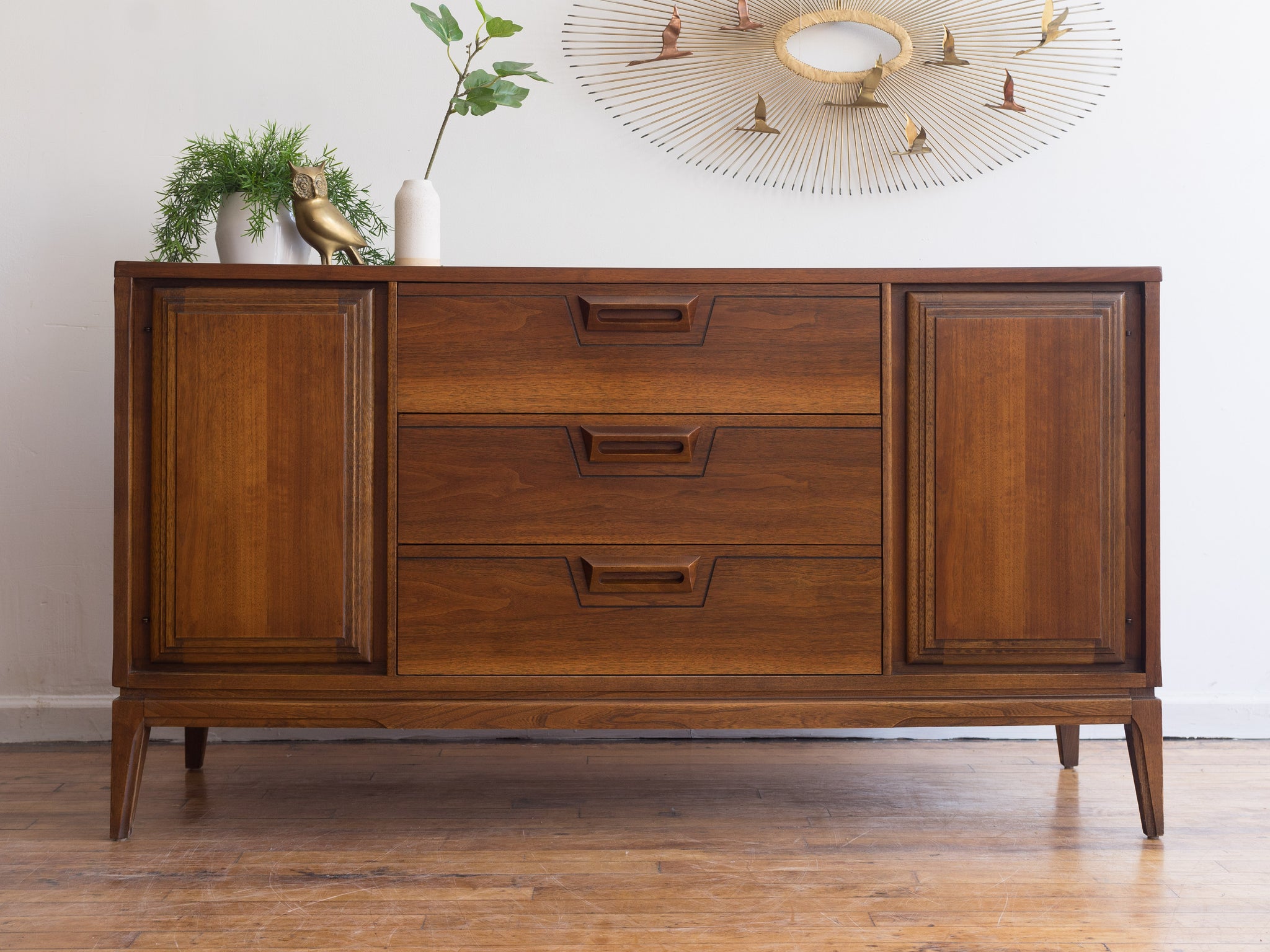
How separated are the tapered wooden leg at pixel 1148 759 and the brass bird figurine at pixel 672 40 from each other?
1392 mm

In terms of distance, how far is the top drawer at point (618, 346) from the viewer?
133 centimetres

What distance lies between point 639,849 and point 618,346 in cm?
71

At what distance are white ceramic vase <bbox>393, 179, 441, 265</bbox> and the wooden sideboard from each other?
0.15 metres

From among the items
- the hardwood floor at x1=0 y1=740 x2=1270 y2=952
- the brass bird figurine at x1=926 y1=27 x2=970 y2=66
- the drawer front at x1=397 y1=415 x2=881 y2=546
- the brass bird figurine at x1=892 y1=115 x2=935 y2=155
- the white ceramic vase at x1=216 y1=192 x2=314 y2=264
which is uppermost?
the brass bird figurine at x1=926 y1=27 x2=970 y2=66

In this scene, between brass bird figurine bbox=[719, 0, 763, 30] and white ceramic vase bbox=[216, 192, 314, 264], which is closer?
white ceramic vase bbox=[216, 192, 314, 264]

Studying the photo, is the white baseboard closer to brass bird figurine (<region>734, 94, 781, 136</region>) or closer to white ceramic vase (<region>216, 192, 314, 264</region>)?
white ceramic vase (<region>216, 192, 314, 264</region>)

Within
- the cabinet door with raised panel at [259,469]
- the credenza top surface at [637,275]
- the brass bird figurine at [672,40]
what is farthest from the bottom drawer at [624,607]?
the brass bird figurine at [672,40]

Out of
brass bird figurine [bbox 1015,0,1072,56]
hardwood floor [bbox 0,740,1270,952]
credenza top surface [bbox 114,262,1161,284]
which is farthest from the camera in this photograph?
brass bird figurine [bbox 1015,0,1072,56]

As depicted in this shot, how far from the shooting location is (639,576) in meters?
1.33

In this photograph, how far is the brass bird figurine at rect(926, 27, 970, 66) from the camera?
185 cm

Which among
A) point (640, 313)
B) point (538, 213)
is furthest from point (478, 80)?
point (640, 313)

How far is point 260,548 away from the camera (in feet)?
4.38

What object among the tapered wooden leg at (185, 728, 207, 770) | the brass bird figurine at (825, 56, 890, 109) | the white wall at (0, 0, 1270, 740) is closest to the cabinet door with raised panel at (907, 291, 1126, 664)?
the white wall at (0, 0, 1270, 740)

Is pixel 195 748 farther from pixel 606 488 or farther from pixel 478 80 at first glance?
pixel 478 80
